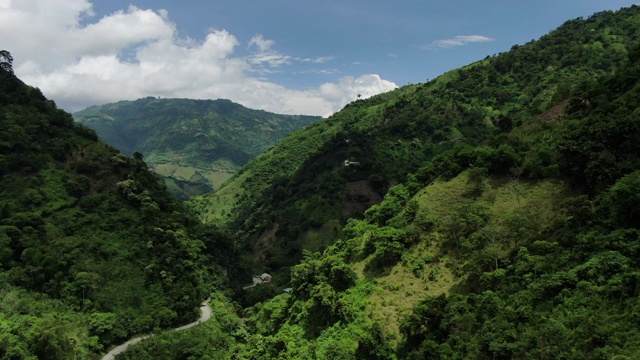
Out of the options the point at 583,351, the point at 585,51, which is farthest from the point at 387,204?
the point at 585,51

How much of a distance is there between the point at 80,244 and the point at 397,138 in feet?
293

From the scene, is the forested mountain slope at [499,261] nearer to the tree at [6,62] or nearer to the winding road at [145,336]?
the winding road at [145,336]

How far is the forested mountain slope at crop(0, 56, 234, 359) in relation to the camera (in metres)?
48.5

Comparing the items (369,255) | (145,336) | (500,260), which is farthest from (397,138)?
(500,260)

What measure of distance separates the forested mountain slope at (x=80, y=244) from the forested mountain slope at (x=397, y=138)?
26.2 m

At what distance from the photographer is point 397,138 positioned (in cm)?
12475

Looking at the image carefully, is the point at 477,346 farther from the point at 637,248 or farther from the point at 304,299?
the point at 304,299

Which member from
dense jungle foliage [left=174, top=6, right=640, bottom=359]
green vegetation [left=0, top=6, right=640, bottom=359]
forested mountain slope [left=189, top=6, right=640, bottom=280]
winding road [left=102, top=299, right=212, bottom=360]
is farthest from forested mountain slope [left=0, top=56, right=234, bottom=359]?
forested mountain slope [left=189, top=6, right=640, bottom=280]

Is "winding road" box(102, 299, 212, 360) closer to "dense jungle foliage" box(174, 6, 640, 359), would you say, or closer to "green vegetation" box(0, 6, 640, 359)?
"green vegetation" box(0, 6, 640, 359)

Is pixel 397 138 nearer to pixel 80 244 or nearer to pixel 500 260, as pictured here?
pixel 80 244

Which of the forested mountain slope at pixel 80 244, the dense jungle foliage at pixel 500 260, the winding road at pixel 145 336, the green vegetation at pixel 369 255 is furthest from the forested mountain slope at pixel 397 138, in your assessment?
the forested mountain slope at pixel 80 244

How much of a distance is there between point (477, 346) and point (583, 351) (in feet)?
19.4

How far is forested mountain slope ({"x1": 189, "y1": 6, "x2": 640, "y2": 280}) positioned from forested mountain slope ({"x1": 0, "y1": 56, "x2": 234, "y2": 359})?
26.2m

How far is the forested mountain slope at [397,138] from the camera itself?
3910 inches
